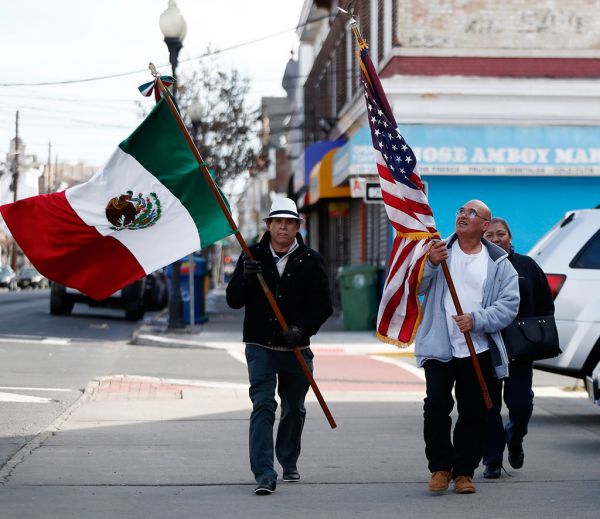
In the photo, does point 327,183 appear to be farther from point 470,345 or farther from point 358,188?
point 470,345

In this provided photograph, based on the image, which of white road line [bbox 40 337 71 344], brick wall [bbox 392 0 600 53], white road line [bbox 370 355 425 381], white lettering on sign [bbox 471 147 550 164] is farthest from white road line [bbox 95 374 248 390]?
brick wall [bbox 392 0 600 53]

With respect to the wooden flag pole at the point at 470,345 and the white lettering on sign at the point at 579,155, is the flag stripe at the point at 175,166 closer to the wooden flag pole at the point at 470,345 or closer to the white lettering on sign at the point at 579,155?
the wooden flag pole at the point at 470,345

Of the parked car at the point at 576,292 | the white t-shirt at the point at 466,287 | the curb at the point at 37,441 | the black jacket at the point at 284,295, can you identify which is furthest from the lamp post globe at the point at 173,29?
the white t-shirt at the point at 466,287

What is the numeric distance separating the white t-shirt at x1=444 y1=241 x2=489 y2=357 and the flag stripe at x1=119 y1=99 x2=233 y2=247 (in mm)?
1536

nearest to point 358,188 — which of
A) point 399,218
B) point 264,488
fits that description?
point 399,218

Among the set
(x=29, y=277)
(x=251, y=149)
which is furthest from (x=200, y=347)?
(x=29, y=277)

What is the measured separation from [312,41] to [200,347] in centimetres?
2936

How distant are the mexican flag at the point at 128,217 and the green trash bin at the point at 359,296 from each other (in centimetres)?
1643

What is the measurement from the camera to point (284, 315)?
809cm

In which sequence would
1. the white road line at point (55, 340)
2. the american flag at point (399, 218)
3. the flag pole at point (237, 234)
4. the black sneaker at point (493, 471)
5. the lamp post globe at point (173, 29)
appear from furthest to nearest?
1. the lamp post globe at point (173, 29)
2. the white road line at point (55, 340)
3. the black sneaker at point (493, 471)
4. the american flag at point (399, 218)
5. the flag pole at point (237, 234)

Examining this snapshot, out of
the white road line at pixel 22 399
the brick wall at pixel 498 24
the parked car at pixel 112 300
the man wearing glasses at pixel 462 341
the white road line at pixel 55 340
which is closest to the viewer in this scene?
the man wearing glasses at pixel 462 341

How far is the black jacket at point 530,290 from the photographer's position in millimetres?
8695

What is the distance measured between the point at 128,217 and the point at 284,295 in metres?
1.25

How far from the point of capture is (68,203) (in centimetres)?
847
